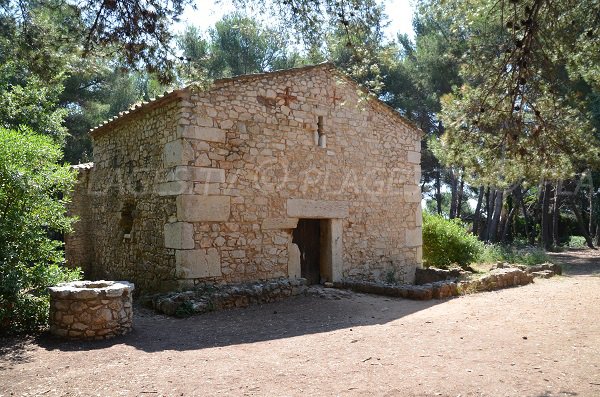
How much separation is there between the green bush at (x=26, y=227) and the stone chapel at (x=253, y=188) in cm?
201

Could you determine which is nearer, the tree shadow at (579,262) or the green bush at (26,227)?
the green bush at (26,227)

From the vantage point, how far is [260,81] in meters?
8.70

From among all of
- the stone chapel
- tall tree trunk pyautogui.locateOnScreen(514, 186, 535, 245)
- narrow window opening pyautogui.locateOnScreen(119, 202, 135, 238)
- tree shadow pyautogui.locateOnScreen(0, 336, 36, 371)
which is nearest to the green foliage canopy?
the stone chapel

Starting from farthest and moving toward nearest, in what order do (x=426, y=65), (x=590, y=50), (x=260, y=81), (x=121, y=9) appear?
(x=426, y=65), (x=260, y=81), (x=590, y=50), (x=121, y=9)

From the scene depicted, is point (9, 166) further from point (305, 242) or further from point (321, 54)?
point (305, 242)

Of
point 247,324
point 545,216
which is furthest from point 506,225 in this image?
point 247,324

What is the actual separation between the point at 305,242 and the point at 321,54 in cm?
501

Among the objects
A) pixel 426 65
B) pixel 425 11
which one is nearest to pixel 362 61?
pixel 425 11

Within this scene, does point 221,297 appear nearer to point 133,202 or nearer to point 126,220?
point 133,202

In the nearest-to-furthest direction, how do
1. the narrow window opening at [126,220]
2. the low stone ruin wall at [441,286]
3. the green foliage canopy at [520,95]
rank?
the green foliage canopy at [520,95], the low stone ruin wall at [441,286], the narrow window opening at [126,220]

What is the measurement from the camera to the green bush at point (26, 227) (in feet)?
18.6

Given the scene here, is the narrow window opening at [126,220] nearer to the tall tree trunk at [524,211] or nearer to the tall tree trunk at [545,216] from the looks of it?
the tall tree trunk at [545,216]

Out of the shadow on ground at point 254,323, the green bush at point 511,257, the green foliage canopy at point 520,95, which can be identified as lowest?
the shadow on ground at point 254,323

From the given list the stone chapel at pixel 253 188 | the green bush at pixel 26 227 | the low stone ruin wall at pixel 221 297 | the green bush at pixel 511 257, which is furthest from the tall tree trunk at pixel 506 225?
the green bush at pixel 26 227
